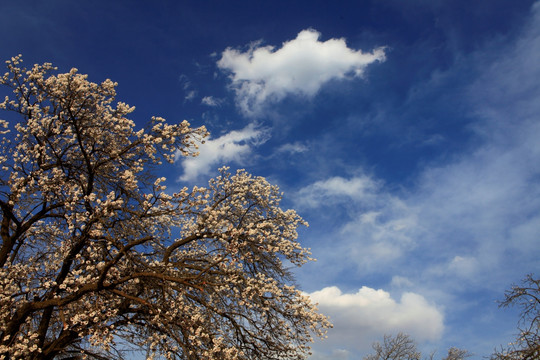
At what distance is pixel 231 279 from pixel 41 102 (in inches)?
336

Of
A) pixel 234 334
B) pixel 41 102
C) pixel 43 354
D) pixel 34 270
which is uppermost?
pixel 41 102

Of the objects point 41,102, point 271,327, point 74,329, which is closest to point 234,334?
point 271,327

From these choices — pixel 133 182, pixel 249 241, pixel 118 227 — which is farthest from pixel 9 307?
pixel 249 241

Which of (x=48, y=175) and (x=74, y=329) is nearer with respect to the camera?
(x=74, y=329)

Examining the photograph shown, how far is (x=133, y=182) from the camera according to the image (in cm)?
1225

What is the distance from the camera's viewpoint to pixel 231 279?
1034 centimetres

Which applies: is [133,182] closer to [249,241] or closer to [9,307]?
[249,241]

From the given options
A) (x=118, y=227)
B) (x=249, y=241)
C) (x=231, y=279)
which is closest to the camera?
(x=231, y=279)

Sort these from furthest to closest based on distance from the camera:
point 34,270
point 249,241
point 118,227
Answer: point 34,270, point 118,227, point 249,241

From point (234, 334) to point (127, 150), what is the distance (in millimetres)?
6590

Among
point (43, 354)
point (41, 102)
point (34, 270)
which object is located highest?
point (41, 102)

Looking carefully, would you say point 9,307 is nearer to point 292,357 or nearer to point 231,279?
point 231,279

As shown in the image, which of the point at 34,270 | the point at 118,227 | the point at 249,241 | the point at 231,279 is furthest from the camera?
the point at 34,270

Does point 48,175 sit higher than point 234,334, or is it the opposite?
point 48,175
